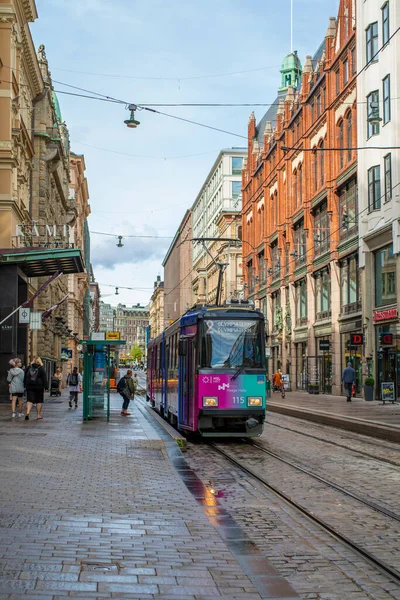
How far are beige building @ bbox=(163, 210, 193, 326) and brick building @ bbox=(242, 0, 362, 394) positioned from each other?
5467cm

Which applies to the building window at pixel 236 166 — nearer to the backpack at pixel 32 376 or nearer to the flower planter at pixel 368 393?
the flower planter at pixel 368 393

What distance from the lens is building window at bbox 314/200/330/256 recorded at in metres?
48.4

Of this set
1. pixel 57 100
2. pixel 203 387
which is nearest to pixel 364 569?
pixel 203 387

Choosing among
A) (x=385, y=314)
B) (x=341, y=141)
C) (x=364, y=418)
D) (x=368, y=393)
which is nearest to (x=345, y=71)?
(x=341, y=141)

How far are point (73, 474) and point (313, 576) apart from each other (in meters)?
5.72

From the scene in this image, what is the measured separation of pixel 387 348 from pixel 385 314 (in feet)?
5.27

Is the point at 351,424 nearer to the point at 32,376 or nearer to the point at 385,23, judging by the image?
the point at 32,376

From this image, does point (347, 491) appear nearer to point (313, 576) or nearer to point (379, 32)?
point (313, 576)

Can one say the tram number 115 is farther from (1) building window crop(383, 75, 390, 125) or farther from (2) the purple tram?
(1) building window crop(383, 75, 390, 125)

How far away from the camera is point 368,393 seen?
37531 millimetres

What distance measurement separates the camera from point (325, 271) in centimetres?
4906

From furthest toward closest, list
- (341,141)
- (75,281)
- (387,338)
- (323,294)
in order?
(75,281) < (323,294) < (341,141) < (387,338)

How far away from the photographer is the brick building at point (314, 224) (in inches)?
1754

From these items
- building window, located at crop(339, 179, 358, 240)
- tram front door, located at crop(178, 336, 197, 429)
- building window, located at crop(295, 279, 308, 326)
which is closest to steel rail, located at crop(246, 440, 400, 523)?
tram front door, located at crop(178, 336, 197, 429)
